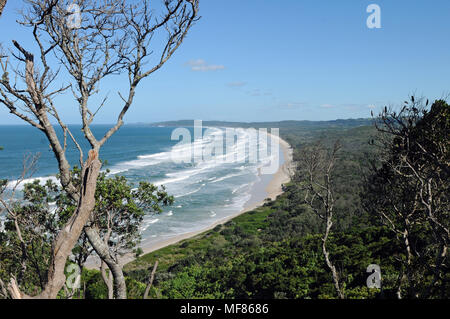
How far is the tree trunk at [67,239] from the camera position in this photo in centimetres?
277

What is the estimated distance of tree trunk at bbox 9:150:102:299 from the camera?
9.09 feet

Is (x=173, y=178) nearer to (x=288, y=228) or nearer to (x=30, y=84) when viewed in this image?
(x=288, y=228)

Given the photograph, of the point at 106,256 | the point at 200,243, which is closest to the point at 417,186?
the point at 106,256

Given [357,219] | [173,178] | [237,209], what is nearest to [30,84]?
[357,219]

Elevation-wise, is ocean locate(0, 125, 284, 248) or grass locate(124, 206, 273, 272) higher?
ocean locate(0, 125, 284, 248)

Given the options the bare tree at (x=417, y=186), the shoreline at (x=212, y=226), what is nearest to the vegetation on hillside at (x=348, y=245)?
the bare tree at (x=417, y=186)

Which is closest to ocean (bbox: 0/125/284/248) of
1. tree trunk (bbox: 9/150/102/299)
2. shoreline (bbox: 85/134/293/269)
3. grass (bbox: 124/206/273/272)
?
shoreline (bbox: 85/134/293/269)

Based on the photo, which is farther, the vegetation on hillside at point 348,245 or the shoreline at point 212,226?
the shoreline at point 212,226

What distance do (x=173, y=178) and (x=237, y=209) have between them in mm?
14071

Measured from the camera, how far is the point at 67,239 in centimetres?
292

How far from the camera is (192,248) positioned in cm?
2128

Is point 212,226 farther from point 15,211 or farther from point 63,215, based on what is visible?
point 15,211

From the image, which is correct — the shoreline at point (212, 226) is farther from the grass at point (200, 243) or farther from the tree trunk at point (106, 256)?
the tree trunk at point (106, 256)

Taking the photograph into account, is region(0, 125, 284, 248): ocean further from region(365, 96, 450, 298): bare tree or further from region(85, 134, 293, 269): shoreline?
region(365, 96, 450, 298): bare tree
